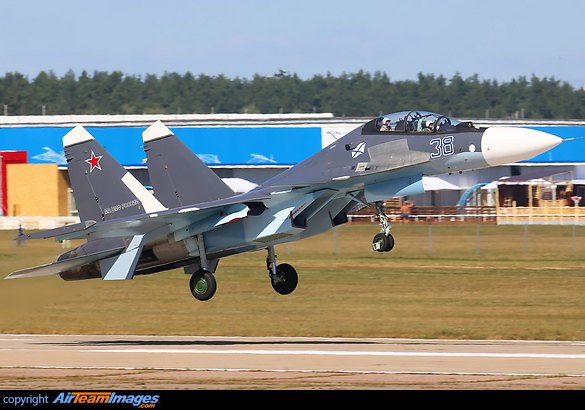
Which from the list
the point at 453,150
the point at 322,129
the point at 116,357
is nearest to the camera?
the point at 453,150

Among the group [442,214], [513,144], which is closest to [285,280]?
[513,144]

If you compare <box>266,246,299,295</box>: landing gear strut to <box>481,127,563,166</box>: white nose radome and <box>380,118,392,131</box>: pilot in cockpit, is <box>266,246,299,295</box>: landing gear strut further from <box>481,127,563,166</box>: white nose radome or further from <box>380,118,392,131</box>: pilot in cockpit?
<box>481,127,563,166</box>: white nose radome

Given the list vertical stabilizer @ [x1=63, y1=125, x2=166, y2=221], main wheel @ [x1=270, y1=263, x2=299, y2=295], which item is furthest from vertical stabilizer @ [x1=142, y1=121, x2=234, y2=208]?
main wheel @ [x1=270, y1=263, x2=299, y2=295]

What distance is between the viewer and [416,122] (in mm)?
18797

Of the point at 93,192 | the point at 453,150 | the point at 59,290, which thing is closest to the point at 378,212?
the point at 453,150

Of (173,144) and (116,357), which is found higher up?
(173,144)

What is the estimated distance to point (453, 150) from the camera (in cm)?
1816

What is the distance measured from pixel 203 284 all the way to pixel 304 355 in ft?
11.9

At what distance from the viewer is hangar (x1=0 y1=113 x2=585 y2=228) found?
6147 cm

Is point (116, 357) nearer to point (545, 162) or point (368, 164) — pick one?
point (368, 164)

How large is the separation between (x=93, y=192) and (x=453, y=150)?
34.6 feet

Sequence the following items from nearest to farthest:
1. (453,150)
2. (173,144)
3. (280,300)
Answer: (453,150), (173,144), (280,300)
